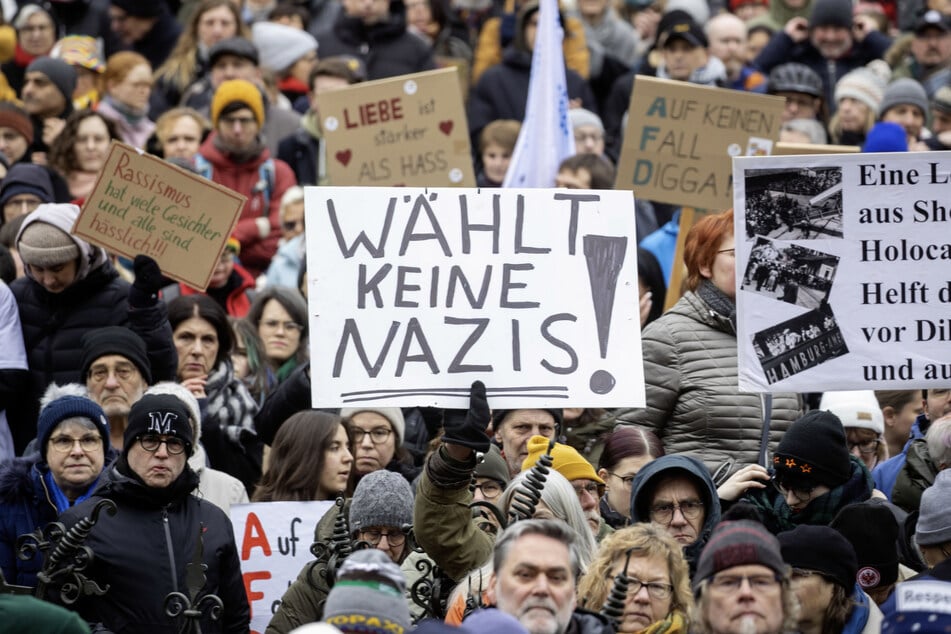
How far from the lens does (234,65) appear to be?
14258 mm

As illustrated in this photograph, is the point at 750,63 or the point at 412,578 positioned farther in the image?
the point at 750,63

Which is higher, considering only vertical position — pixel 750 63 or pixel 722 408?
pixel 750 63

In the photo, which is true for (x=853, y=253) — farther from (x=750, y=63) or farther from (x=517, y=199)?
(x=750, y=63)

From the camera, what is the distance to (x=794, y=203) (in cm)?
777

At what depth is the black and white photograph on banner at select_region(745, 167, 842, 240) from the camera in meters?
7.73

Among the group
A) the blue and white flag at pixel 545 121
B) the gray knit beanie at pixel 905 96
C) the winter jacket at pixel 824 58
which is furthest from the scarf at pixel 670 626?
the winter jacket at pixel 824 58

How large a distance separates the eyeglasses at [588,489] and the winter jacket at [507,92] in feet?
23.6

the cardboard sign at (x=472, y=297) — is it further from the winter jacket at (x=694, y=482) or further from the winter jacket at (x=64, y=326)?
the winter jacket at (x=64, y=326)

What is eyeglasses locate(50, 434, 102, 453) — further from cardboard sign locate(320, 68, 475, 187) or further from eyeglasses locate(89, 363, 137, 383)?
cardboard sign locate(320, 68, 475, 187)

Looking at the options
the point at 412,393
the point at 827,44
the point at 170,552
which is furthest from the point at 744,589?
the point at 827,44

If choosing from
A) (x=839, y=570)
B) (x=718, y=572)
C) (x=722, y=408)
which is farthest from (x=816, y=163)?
(x=718, y=572)

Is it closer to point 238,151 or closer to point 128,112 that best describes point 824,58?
point 238,151

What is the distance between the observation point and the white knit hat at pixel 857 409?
9.51m

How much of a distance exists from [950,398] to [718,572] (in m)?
3.26
